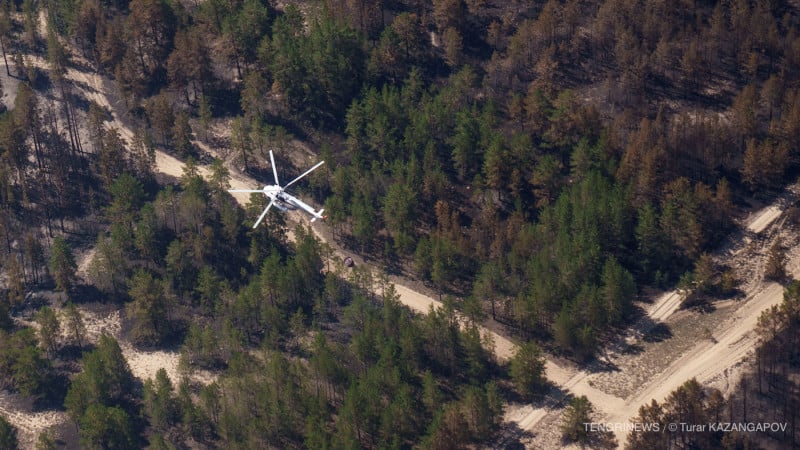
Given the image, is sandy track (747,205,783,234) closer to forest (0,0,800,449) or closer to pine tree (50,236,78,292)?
forest (0,0,800,449)

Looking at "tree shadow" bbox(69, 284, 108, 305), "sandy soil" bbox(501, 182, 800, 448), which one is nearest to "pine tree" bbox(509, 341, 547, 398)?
"sandy soil" bbox(501, 182, 800, 448)

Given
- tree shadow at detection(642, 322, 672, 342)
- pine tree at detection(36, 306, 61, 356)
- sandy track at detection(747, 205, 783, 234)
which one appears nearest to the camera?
tree shadow at detection(642, 322, 672, 342)

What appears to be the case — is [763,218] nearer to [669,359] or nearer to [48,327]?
[669,359]

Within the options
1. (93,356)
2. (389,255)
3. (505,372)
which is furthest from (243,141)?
(505,372)

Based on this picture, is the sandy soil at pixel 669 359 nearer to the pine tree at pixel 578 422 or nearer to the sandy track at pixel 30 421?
the pine tree at pixel 578 422

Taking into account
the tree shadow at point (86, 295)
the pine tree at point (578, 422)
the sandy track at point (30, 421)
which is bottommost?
the sandy track at point (30, 421)

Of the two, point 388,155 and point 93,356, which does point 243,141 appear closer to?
point 388,155

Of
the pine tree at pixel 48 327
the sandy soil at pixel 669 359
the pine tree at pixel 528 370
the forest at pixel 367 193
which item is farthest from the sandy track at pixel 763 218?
the pine tree at pixel 48 327

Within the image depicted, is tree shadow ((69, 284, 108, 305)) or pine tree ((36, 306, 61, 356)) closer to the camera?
pine tree ((36, 306, 61, 356))
